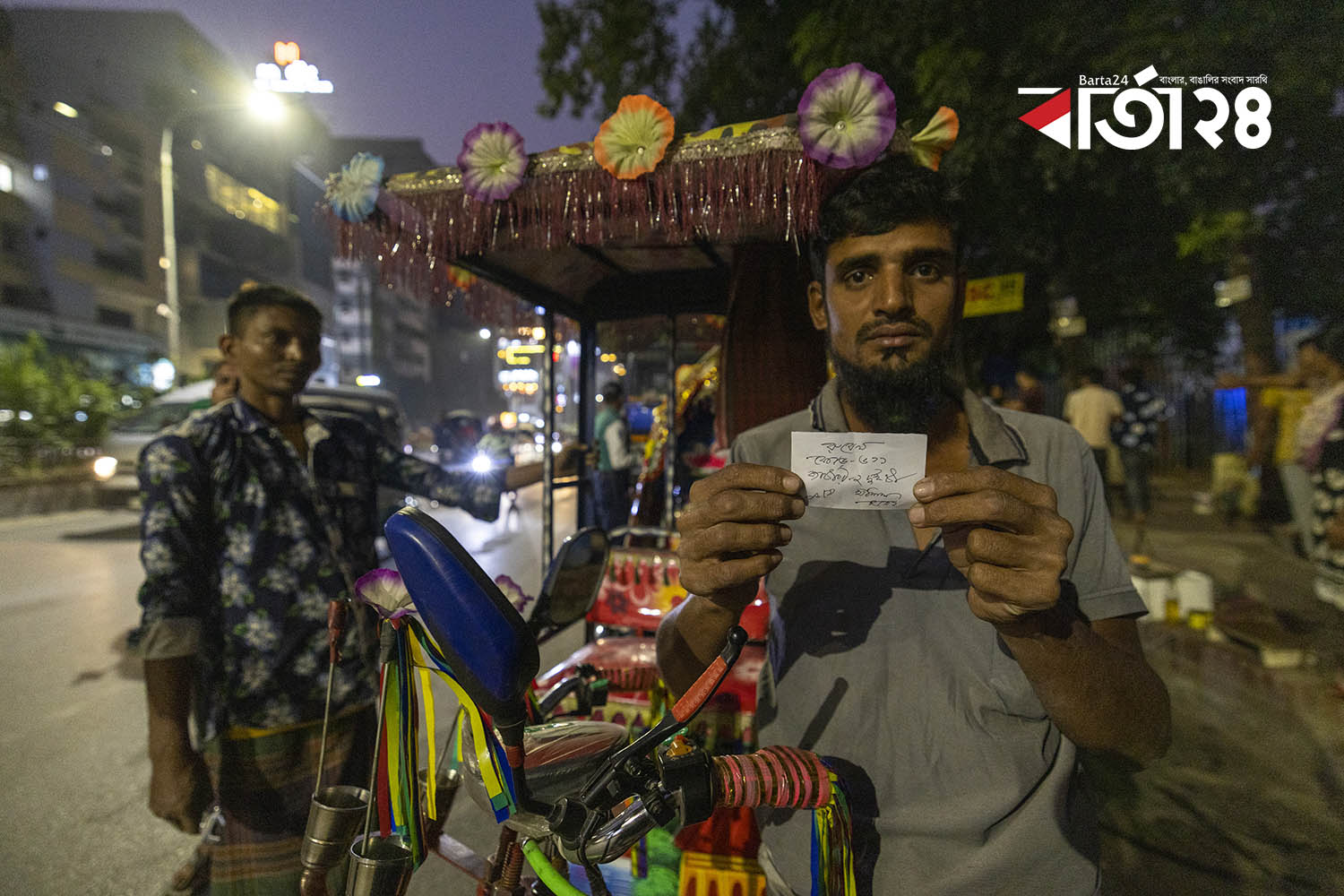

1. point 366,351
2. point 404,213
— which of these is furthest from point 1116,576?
point 366,351

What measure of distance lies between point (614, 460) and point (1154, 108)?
20.2 ft

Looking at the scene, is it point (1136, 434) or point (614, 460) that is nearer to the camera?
point (1136, 434)

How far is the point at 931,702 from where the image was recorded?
3.86ft

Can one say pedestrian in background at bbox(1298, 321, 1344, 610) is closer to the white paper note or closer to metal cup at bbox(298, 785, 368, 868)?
the white paper note

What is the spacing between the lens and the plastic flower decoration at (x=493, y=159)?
7.25 feet

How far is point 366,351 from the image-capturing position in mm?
54531

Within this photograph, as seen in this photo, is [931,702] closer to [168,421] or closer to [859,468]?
[859,468]

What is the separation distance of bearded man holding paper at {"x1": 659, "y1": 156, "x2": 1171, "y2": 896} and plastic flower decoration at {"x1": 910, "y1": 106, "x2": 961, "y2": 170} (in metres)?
0.31

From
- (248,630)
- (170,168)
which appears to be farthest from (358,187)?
(170,168)

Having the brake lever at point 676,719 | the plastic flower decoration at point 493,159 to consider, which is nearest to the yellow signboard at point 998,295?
the plastic flower decoration at point 493,159

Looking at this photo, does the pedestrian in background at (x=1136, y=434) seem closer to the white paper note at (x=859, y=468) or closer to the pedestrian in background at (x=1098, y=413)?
the pedestrian in background at (x=1098, y=413)

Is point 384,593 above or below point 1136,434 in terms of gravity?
below

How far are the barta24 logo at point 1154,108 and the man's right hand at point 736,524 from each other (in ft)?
12.6

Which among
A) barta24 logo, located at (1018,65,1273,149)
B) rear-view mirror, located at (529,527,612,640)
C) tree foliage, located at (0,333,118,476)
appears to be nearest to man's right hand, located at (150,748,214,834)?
rear-view mirror, located at (529,527,612,640)
